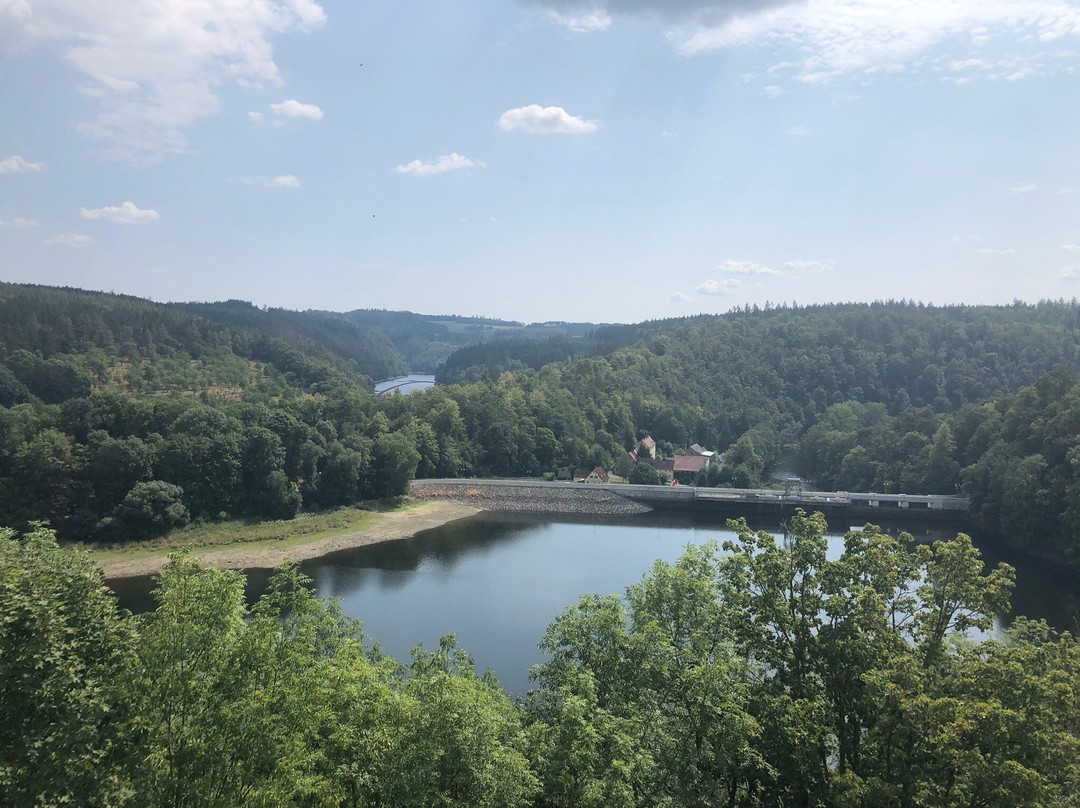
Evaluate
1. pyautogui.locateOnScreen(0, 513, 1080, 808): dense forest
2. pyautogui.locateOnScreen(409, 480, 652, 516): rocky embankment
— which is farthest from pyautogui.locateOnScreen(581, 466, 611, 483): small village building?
pyautogui.locateOnScreen(0, 513, 1080, 808): dense forest

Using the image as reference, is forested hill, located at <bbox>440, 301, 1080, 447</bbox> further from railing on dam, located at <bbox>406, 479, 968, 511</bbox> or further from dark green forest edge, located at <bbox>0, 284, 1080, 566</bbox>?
railing on dam, located at <bbox>406, 479, 968, 511</bbox>

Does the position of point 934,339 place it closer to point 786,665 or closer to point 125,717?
point 786,665

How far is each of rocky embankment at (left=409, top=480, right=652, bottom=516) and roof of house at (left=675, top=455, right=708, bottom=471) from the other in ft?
43.0

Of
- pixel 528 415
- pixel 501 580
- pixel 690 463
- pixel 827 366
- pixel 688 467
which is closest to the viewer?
pixel 501 580

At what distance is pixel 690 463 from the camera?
73.5 metres

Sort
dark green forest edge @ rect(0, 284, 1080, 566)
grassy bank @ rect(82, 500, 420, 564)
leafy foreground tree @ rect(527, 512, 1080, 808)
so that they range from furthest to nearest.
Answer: dark green forest edge @ rect(0, 284, 1080, 566)
grassy bank @ rect(82, 500, 420, 564)
leafy foreground tree @ rect(527, 512, 1080, 808)

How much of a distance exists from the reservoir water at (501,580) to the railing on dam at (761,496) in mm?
4665

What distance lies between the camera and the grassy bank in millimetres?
40531

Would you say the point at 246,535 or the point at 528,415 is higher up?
the point at 528,415

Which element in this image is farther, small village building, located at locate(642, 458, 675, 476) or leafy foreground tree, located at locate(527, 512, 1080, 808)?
small village building, located at locate(642, 458, 675, 476)

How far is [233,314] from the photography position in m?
155

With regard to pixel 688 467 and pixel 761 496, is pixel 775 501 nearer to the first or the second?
pixel 761 496

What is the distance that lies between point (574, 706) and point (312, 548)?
120 ft


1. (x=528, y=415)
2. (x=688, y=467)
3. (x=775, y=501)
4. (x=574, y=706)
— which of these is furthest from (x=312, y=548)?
(x=688, y=467)
